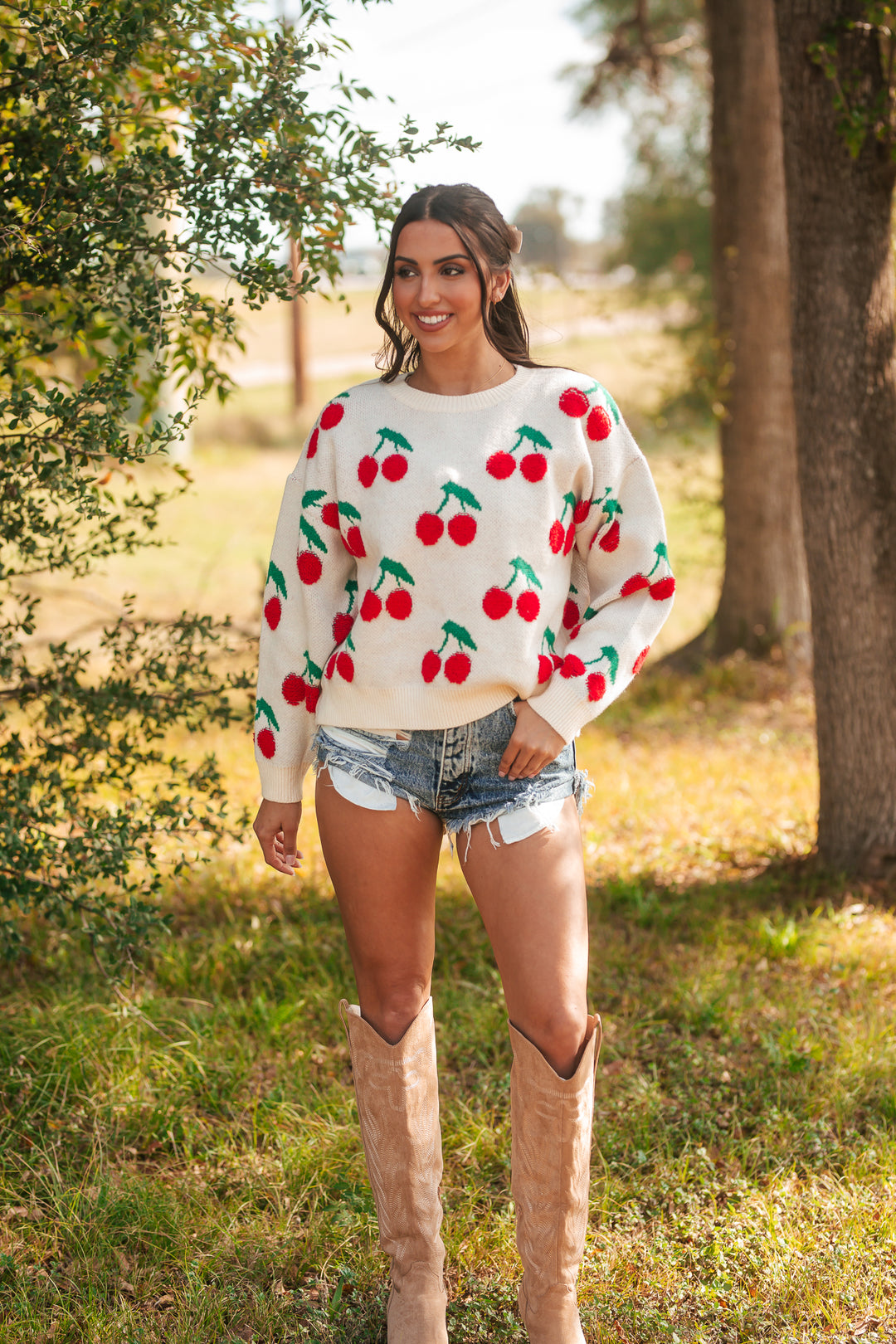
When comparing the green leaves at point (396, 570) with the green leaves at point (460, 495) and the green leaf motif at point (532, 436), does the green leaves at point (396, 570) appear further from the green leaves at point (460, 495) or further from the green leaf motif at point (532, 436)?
the green leaf motif at point (532, 436)

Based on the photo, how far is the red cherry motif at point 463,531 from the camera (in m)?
1.96

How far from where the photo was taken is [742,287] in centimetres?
672

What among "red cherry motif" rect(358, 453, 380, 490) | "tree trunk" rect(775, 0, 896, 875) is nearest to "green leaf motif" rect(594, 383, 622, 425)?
"red cherry motif" rect(358, 453, 380, 490)

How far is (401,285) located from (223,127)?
970mm

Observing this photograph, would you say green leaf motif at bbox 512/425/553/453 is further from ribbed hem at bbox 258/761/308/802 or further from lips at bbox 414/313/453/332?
ribbed hem at bbox 258/761/308/802

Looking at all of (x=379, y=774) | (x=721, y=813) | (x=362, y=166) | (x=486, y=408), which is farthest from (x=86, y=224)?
(x=721, y=813)

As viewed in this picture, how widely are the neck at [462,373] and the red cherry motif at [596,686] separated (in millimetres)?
565

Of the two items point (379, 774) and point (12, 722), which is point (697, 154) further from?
point (379, 774)

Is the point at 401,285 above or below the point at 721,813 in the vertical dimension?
above

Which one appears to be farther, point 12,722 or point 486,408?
point 12,722

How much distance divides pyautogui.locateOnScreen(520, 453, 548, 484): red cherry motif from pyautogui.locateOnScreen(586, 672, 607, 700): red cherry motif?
36 centimetres

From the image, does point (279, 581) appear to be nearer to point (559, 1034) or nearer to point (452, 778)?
point (452, 778)

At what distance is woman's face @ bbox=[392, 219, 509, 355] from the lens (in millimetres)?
2000

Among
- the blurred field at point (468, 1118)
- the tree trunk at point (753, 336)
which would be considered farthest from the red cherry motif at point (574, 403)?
the tree trunk at point (753, 336)
